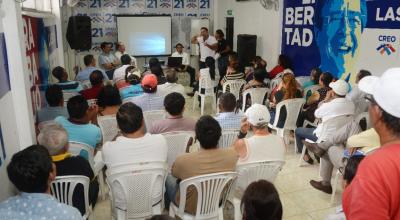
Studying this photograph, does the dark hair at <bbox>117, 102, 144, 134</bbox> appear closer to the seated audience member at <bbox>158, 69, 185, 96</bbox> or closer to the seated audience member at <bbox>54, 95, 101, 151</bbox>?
the seated audience member at <bbox>54, 95, 101, 151</bbox>

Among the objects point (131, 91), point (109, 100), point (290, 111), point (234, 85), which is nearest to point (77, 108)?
point (109, 100)

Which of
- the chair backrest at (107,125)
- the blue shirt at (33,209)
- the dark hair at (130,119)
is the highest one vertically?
the dark hair at (130,119)

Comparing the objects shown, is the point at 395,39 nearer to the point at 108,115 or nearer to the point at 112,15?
the point at 108,115

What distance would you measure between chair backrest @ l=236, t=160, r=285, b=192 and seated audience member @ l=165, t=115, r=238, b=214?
15cm

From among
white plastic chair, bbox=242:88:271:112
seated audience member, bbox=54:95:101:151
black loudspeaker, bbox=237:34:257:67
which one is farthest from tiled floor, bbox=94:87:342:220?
black loudspeaker, bbox=237:34:257:67

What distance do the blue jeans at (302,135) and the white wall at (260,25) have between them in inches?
136

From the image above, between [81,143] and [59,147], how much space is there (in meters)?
0.54

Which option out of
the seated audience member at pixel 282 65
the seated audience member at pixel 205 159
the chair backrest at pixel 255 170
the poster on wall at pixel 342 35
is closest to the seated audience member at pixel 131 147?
the seated audience member at pixel 205 159

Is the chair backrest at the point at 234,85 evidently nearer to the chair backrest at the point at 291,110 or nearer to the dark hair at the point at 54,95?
the chair backrest at the point at 291,110

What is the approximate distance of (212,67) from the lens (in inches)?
312

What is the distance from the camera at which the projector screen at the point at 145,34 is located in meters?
9.25

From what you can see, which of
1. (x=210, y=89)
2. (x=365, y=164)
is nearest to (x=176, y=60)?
(x=210, y=89)

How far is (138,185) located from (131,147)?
254mm

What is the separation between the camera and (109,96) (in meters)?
3.55
